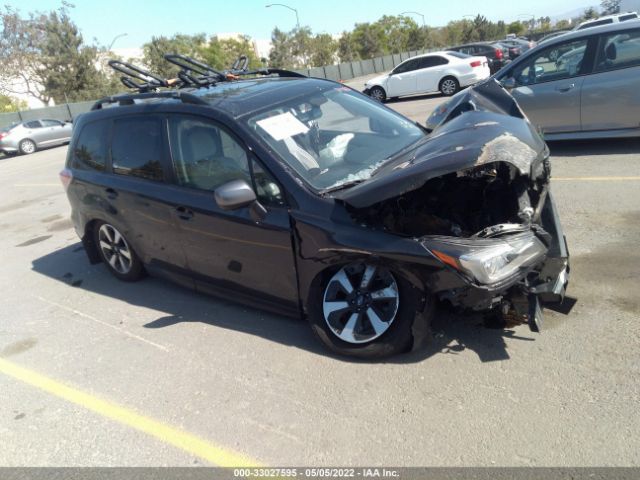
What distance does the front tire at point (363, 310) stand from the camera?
3250 mm

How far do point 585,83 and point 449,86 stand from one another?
1137cm

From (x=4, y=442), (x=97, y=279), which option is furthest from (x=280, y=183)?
(x=97, y=279)

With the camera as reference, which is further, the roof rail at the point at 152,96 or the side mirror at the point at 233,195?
the roof rail at the point at 152,96

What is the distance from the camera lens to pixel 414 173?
300cm

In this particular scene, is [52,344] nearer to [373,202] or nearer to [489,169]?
[373,202]

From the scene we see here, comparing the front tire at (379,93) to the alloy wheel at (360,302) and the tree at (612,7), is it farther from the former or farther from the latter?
the tree at (612,7)

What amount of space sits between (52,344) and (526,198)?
3.98 metres

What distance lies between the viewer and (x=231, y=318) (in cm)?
434

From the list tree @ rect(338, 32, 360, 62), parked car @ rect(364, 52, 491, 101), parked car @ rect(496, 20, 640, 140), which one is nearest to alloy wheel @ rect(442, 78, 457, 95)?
parked car @ rect(364, 52, 491, 101)

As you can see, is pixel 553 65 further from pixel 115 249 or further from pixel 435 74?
pixel 435 74

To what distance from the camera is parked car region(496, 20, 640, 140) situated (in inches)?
277

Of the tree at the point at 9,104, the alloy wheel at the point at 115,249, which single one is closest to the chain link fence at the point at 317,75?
the tree at the point at 9,104

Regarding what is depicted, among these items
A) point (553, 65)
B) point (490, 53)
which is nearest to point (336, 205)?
point (553, 65)

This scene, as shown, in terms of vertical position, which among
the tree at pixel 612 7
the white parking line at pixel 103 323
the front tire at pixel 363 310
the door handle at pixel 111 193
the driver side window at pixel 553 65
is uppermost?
the tree at pixel 612 7
